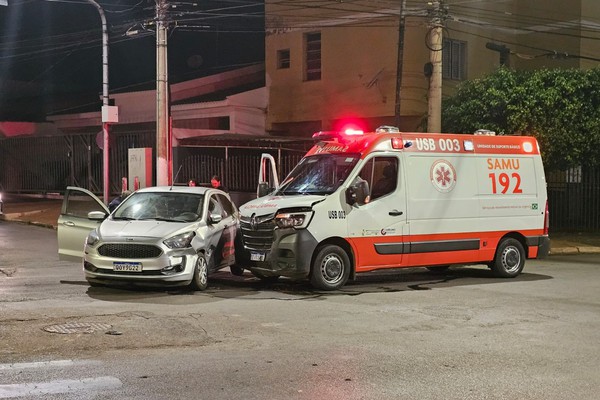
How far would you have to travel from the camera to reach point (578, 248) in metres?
18.1

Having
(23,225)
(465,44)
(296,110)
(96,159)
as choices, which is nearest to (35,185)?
(96,159)

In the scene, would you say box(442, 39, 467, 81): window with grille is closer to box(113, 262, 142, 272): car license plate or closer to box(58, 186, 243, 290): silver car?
box(58, 186, 243, 290): silver car

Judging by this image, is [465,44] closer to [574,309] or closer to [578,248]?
[578,248]

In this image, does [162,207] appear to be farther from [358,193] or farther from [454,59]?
[454,59]

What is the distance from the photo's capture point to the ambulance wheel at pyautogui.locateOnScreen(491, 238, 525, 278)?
1248 cm

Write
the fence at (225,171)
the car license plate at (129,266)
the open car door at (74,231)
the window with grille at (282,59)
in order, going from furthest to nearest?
the window with grille at (282,59)
the fence at (225,171)
the open car door at (74,231)
the car license plate at (129,266)

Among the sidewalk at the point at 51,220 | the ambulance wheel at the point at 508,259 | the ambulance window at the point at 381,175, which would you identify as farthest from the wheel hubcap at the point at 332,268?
the sidewalk at the point at 51,220

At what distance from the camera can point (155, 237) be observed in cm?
998

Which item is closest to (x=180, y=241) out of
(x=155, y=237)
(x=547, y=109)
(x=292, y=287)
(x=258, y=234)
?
(x=155, y=237)

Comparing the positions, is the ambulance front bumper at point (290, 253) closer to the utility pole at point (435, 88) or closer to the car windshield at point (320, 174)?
the car windshield at point (320, 174)

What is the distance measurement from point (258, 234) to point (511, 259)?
4.93 meters

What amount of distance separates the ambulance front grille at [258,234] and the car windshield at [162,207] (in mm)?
768

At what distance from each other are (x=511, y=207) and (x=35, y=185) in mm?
26493

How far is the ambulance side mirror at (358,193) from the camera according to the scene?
10.7m
